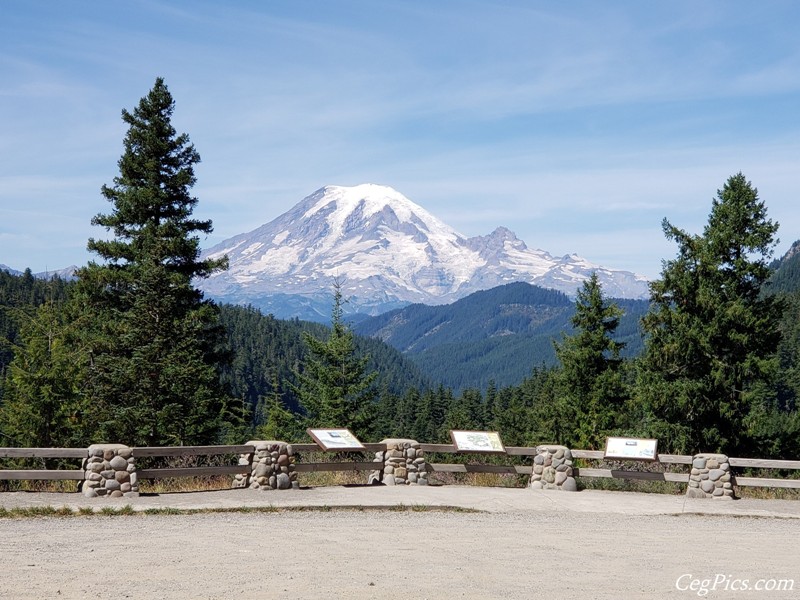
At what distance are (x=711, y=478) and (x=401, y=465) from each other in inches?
301

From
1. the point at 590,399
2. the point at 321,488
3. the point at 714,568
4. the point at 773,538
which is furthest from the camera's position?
the point at 590,399

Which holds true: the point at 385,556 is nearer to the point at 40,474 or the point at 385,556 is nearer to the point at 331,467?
the point at 331,467

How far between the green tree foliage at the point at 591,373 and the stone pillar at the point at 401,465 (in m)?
24.1

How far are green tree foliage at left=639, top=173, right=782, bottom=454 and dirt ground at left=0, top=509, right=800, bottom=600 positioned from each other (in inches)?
758

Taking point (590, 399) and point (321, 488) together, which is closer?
point (321, 488)

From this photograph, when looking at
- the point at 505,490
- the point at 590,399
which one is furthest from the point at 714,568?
the point at 590,399

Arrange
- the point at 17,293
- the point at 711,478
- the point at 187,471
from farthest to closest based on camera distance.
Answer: the point at 17,293 < the point at 711,478 < the point at 187,471

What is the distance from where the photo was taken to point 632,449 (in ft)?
67.4

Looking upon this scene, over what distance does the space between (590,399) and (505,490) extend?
2479 cm

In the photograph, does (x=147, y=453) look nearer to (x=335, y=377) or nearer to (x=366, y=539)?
(x=366, y=539)

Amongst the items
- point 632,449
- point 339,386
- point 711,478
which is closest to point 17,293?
point 339,386

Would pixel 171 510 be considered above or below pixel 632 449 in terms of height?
below

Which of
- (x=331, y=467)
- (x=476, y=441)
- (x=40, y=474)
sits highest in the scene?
(x=476, y=441)

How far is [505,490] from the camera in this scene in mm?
20859
